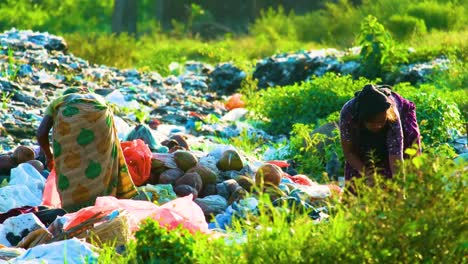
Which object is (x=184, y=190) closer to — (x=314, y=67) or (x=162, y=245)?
(x=162, y=245)

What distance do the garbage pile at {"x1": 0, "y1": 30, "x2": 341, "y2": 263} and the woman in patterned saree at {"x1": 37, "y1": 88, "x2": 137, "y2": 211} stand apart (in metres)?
0.25

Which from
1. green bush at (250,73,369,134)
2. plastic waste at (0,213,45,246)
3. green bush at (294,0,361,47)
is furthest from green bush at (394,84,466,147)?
green bush at (294,0,361,47)

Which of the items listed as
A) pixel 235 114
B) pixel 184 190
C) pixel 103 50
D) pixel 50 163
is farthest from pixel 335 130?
Result: pixel 103 50

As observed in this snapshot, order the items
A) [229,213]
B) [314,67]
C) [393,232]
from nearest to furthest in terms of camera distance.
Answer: [393,232], [229,213], [314,67]

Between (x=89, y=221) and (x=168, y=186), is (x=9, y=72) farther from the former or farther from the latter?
(x=89, y=221)

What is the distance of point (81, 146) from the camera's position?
6.95m

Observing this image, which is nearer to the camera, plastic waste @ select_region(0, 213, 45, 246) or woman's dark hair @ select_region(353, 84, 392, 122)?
woman's dark hair @ select_region(353, 84, 392, 122)

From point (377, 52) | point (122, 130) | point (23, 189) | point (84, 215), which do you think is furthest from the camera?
point (377, 52)

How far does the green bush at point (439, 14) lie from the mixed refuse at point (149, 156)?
410 cm

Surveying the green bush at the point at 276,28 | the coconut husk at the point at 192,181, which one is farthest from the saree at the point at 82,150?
the green bush at the point at 276,28

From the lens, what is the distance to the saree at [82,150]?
22.6ft

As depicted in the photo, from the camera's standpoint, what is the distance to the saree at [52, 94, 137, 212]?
6.89 m

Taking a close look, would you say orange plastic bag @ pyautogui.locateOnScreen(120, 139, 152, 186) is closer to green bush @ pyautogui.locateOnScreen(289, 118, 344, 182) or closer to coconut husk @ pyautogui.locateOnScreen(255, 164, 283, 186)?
coconut husk @ pyautogui.locateOnScreen(255, 164, 283, 186)

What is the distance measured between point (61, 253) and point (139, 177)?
2361 mm
